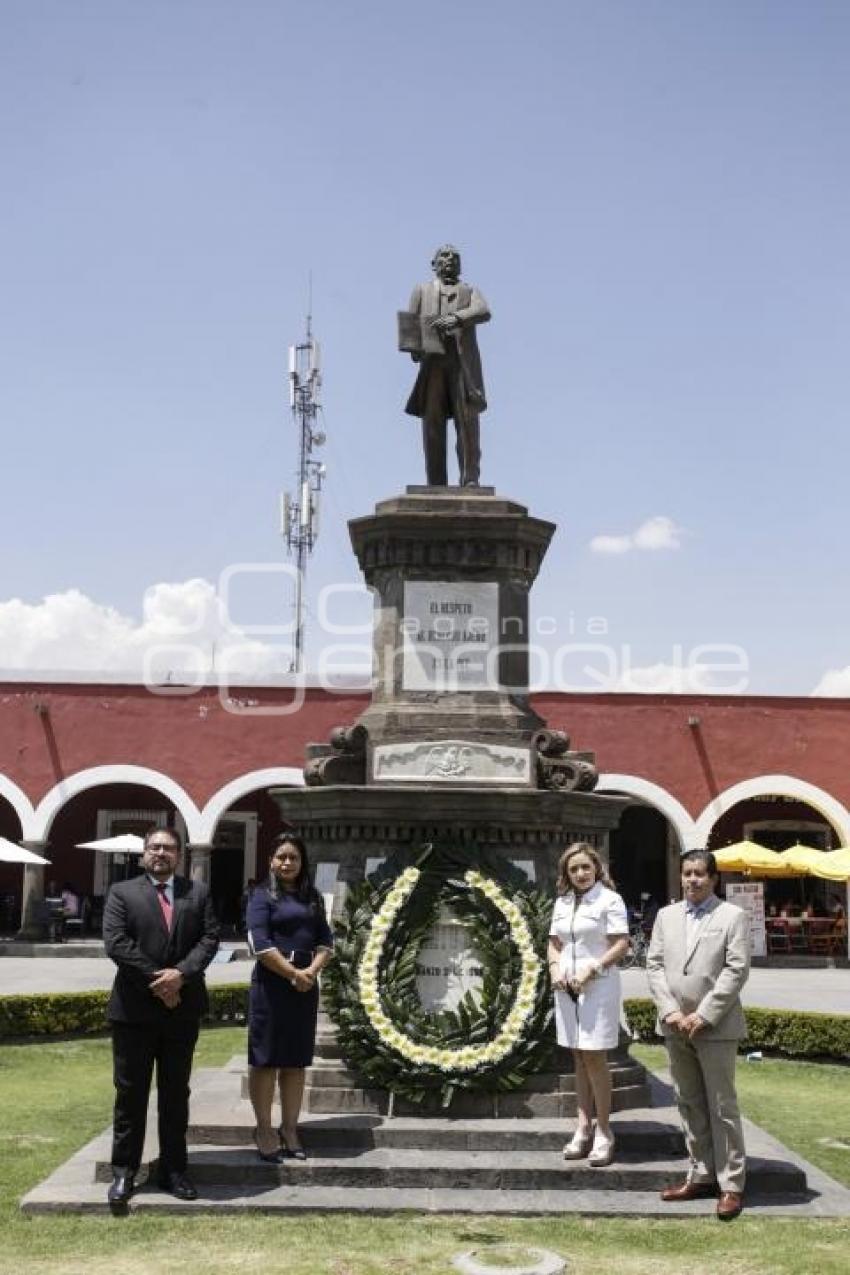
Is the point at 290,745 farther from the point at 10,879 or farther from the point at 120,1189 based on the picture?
the point at 120,1189

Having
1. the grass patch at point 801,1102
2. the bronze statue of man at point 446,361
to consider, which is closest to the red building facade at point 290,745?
the grass patch at point 801,1102

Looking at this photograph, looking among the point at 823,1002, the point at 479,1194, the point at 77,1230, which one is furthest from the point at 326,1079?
the point at 823,1002

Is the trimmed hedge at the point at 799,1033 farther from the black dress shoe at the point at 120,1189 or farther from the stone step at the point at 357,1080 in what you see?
the black dress shoe at the point at 120,1189

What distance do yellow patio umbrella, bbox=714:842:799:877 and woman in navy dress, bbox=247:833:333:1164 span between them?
1447 centimetres

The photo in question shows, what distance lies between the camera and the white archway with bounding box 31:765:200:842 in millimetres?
21547

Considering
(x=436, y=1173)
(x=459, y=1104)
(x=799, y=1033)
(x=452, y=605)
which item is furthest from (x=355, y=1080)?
(x=799, y=1033)

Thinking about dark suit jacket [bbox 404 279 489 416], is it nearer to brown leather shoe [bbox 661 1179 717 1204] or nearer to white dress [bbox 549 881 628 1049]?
white dress [bbox 549 881 628 1049]

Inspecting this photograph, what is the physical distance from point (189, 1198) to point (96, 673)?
17.5 meters

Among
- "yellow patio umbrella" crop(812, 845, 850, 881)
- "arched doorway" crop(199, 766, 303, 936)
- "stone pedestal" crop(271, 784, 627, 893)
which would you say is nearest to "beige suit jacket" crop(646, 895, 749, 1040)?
"stone pedestal" crop(271, 784, 627, 893)

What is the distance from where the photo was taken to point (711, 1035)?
545 cm

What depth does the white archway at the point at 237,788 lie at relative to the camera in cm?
2170

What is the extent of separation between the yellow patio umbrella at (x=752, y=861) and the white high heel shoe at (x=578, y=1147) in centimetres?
1404

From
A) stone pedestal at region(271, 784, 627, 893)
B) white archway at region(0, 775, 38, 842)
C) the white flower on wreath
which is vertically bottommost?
the white flower on wreath

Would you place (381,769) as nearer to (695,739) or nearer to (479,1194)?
(479,1194)
